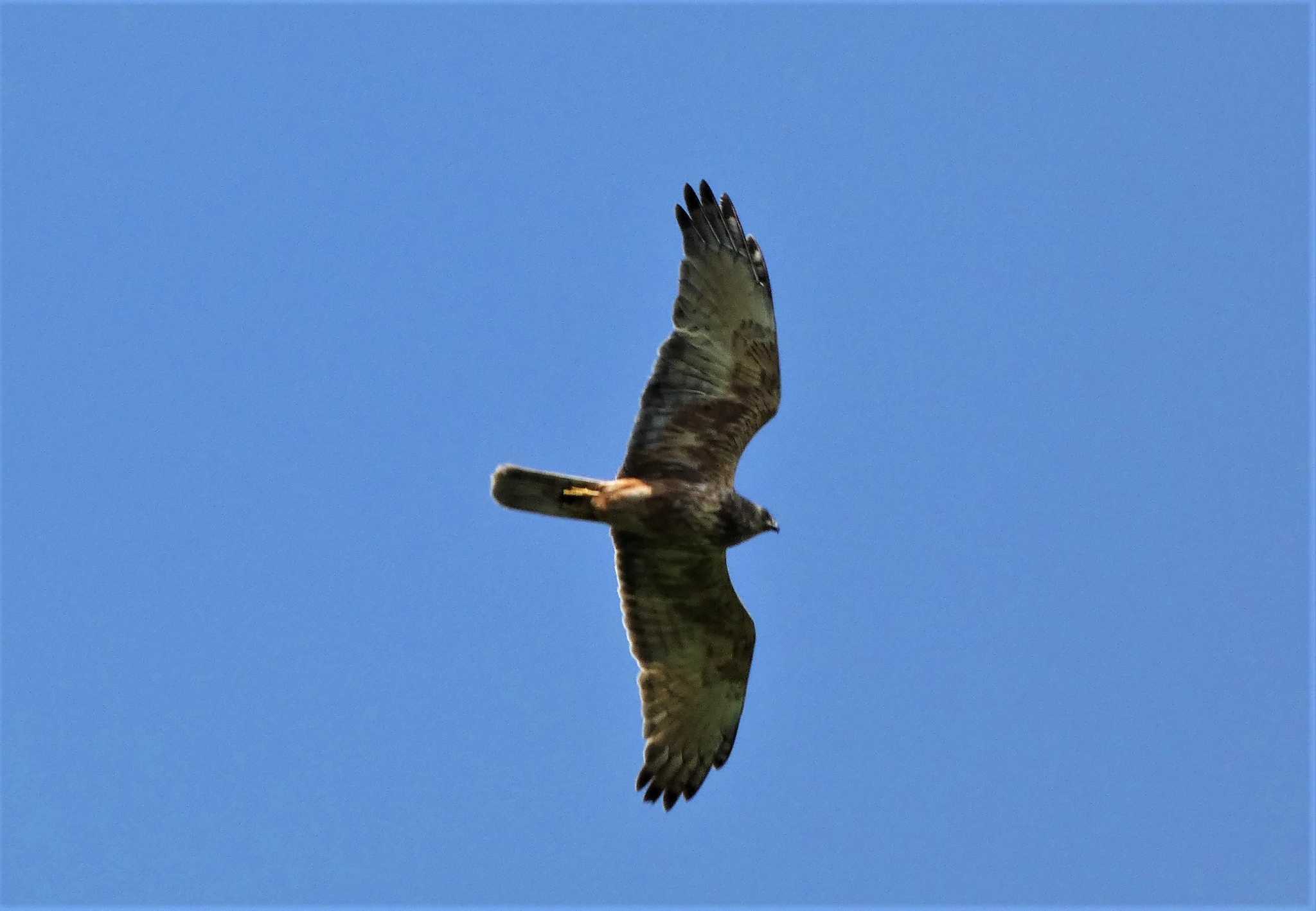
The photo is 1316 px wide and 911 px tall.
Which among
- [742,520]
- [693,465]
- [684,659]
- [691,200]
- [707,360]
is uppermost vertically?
[691,200]

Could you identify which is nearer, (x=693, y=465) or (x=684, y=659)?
(x=693, y=465)

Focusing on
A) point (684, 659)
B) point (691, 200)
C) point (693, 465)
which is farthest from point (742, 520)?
point (691, 200)

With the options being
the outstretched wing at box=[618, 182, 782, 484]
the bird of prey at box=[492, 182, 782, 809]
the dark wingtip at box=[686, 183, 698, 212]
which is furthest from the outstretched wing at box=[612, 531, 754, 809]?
the dark wingtip at box=[686, 183, 698, 212]

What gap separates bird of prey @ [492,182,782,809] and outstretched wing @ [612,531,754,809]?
12mm

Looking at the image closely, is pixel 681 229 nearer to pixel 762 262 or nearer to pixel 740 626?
pixel 762 262

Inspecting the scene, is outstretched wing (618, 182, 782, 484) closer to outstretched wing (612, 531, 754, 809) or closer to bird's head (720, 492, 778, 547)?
bird's head (720, 492, 778, 547)

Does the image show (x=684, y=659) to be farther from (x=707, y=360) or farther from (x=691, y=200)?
(x=691, y=200)

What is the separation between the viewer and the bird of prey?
12.0 metres

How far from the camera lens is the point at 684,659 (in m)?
12.9

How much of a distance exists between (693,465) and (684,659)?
158 cm

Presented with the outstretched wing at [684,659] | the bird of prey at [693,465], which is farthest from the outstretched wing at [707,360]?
the outstretched wing at [684,659]

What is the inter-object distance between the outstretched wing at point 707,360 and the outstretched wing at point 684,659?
2.36ft

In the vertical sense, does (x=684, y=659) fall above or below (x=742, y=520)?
below

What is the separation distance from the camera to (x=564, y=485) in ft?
38.9
